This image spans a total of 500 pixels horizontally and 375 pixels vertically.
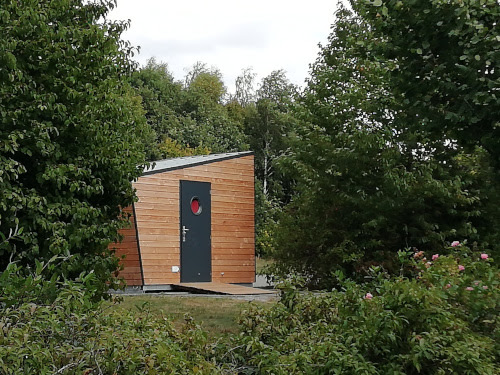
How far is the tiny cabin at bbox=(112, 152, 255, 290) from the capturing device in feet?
40.2

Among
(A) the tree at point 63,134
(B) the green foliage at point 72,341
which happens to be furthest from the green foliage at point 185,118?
(B) the green foliage at point 72,341

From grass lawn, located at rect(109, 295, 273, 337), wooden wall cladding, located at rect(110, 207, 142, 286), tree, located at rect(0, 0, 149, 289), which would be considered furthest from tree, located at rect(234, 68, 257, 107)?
tree, located at rect(0, 0, 149, 289)

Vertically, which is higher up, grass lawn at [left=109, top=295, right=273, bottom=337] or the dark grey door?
the dark grey door

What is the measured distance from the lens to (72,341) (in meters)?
3.25

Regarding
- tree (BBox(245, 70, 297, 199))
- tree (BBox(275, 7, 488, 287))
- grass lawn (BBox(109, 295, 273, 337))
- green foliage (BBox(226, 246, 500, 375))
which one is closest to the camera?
green foliage (BBox(226, 246, 500, 375))

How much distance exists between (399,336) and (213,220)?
32.1 feet

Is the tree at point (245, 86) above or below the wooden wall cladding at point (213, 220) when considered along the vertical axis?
above

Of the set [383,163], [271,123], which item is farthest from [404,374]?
[271,123]

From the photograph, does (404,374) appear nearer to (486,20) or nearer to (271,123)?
(486,20)

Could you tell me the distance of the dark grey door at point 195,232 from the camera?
12.9m

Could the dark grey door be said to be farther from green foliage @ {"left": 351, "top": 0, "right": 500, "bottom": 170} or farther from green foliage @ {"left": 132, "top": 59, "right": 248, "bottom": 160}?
green foliage @ {"left": 132, "top": 59, "right": 248, "bottom": 160}

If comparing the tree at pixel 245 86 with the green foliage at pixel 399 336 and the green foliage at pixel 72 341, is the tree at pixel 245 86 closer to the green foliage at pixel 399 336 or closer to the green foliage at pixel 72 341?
the green foliage at pixel 399 336

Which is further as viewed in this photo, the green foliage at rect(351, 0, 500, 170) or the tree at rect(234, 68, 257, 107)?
the tree at rect(234, 68, 257, 107)

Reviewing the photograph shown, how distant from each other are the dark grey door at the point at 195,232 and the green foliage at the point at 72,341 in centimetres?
922
